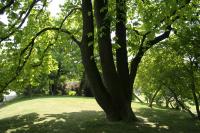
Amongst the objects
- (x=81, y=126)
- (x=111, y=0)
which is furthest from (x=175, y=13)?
(x=81, y=126)

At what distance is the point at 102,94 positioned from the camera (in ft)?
57.1

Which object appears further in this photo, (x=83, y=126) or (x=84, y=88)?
(x=84, y=88)

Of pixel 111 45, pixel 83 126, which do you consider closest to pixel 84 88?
pixel 83 126

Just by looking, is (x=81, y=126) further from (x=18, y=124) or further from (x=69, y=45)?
(x=69, y=45)

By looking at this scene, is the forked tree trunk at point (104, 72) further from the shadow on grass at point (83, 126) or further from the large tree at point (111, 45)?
the shadow on grass at point (83, 126)

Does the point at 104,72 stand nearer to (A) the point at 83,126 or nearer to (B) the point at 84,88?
(A) the point at 83,126

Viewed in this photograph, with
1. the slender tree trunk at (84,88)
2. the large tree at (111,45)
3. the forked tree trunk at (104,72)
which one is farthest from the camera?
the slender tree trunk at (84,88)

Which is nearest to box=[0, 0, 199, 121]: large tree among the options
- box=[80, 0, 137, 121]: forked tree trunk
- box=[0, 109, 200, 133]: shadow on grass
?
box=[80, 0, 137, 121]: forked tree trunk

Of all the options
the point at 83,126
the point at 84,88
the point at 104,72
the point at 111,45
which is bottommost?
the point at 83,126

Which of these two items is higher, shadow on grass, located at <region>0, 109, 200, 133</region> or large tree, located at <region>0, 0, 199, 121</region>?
large tree, located at <region>0, 0, 199, 121</region>

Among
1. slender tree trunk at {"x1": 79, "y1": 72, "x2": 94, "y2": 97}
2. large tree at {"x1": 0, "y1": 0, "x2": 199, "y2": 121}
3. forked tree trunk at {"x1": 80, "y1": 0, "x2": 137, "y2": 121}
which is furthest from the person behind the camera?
slender tree trunk at {"x1": 79, "y1": 72, "x2": 94, "y2": 97}

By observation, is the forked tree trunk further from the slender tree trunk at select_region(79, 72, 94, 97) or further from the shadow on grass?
the slender tree trunk at select_region(79, 72, 94, 97)

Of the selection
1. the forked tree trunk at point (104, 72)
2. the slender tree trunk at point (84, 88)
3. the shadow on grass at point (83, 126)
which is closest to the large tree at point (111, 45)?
the forked tree trunk at point (104, 72)

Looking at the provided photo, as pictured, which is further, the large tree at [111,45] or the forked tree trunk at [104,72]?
the forked tree trunk at [104,72]
